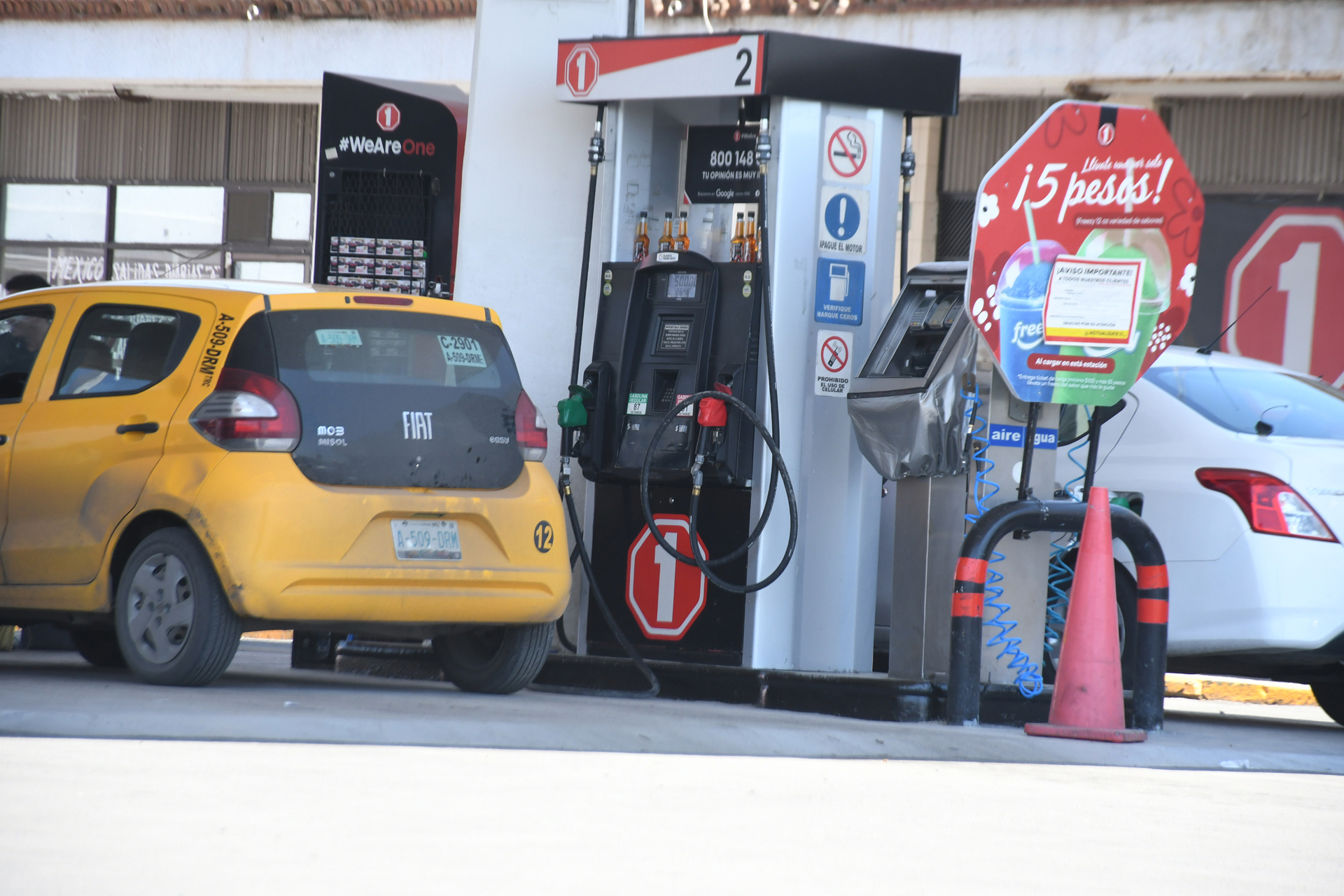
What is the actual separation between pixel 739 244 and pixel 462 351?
5.23 feet

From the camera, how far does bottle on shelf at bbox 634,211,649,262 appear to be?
326 inches

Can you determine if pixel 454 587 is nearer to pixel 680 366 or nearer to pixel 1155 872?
pixel 680 366

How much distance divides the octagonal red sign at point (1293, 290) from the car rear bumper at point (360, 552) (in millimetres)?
9067

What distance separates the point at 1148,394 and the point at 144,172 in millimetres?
12877

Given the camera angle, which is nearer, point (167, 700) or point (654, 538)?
point (167, 700)

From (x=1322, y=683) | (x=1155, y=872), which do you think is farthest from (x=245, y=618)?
(x=1322, y=683)

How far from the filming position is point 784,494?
7875 millimetres

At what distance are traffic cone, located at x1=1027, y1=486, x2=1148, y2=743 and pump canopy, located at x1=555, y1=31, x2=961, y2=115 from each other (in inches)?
87.2

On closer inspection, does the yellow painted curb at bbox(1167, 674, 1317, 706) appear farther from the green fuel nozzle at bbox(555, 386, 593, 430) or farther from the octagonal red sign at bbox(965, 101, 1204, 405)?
the green fuel nozzle at bbox(555, 386, 593, 430)

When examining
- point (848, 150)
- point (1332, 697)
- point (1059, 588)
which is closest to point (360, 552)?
point (848, 150)

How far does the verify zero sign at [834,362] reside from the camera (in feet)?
26.0

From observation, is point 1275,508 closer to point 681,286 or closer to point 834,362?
point 834,362

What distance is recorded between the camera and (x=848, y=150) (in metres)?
7.96

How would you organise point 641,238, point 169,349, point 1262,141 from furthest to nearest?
point 1262,141 < point 641,238 < point 169,349
